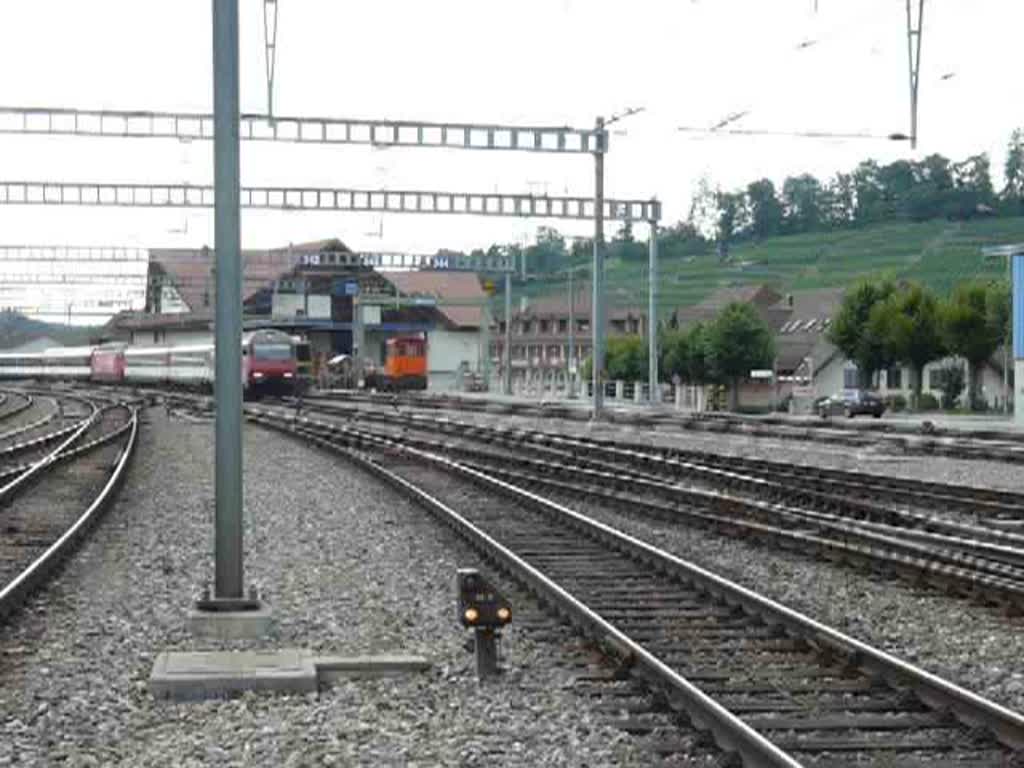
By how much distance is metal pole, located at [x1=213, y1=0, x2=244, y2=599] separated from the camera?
1186 centimetres

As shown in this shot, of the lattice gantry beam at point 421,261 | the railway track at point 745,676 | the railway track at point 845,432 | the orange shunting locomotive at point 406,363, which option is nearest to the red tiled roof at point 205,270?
the orange shunting locomotive at point 406,363

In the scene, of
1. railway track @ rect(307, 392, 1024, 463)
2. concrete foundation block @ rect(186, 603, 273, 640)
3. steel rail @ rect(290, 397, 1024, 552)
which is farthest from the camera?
railway track @ rect(307, 392, 1024, 463)

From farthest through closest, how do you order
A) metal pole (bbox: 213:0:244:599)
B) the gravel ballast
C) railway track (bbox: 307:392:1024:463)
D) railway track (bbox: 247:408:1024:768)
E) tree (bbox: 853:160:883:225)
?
1. tree (bbox: 853:160:883:225)
2. railway track (bbox: 307:392:1024:463)
3. metal pole (bbox: 213:0:244:599)
4. the gravel ballast
5. railway track (bbox: 247:408:1024:768)

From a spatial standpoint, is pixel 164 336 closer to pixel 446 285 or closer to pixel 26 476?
pixel 446 285

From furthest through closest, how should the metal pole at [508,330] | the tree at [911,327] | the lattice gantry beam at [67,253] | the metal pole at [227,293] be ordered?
the tree at [911,327] → the metal pole at [508,330] → the lattice gantry beam at [67,253] → the metal pole at [227,293]

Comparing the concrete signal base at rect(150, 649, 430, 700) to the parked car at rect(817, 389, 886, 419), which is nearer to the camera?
the concrete signal base at rect(150, 649, 430, 700)

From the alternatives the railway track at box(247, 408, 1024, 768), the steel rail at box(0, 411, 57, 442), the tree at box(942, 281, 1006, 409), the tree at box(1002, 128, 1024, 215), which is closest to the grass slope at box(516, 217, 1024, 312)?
the tree at box(1002, 128, 1024, 215)

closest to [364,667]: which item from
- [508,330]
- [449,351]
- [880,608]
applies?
[880,608]

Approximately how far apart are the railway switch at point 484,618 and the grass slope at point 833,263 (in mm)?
105282

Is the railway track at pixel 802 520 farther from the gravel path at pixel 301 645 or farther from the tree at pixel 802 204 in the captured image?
the tree at pixel 802 204

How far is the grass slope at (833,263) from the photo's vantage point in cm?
12362

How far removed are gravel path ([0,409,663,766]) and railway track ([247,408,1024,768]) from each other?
1.37 ft

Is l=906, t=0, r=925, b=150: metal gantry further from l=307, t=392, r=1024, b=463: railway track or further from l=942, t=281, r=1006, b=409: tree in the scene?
l=942, t=281, r=1006, b=409: tree

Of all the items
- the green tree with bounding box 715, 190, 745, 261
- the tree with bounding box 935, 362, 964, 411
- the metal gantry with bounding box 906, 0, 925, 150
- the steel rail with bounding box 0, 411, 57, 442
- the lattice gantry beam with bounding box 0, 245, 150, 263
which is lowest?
the steel rail with bounding box 0, 411, 57, 442
